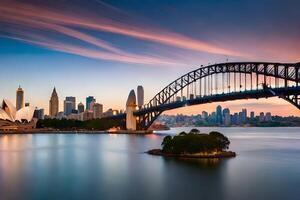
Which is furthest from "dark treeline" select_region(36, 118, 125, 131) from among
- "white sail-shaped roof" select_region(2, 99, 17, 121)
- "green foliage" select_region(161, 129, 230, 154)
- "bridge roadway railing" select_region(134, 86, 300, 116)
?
"green foliage" select_region(161, 129, 230, 154)

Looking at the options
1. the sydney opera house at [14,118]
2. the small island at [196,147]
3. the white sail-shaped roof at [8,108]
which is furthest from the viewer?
the white sail-shaped roof at [8,108]

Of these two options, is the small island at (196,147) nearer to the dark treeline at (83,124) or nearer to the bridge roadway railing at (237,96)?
the bridge roadway railing at (237,96)

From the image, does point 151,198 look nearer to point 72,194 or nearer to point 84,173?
point 72,194

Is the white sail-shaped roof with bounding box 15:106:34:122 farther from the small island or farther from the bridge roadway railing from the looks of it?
the small island

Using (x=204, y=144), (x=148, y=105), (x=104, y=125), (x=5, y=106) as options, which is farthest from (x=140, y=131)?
(x=204, y=144)

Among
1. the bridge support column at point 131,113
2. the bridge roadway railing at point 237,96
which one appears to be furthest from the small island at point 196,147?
the bridge support column at point 131,113

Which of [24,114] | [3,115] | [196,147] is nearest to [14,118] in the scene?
[24,114]
